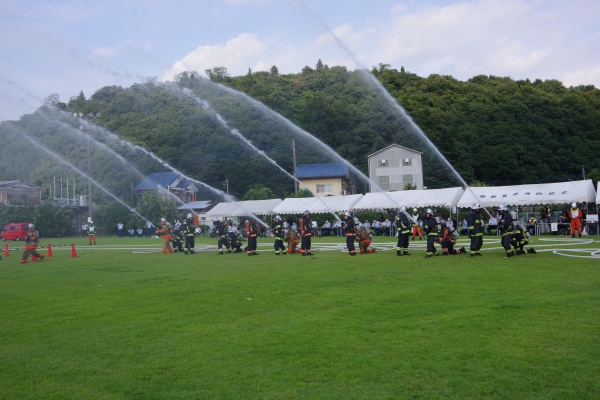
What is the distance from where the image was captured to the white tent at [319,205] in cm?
4117

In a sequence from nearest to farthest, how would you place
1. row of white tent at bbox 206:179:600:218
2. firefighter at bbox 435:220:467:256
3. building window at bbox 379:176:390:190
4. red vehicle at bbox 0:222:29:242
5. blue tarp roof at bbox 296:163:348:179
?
firefighter at bbox 435:220:467:256 → row of white tent at bbox 206:179:600:218 → red vehicle at bbox 0:222:29:242 → building window at bbox 379:176:390:190 → blue tarp roof at bbox 296:163:348:179

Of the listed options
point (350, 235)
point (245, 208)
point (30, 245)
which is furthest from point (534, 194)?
point (30, 245)

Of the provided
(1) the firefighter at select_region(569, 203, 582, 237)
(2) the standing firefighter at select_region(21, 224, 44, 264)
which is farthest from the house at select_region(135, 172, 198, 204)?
(1) the firefighter at select_region(569, 203, 582, 237)

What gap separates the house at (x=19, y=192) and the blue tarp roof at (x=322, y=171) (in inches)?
1413

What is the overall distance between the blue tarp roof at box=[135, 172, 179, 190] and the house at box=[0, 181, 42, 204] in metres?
13.8

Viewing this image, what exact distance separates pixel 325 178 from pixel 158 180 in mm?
23192

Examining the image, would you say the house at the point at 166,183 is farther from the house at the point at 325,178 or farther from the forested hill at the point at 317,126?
the house at the point at 325,178

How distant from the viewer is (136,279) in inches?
602

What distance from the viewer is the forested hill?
141 ft

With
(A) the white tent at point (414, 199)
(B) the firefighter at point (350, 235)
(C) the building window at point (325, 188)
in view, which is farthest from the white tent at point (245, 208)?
(B) the firefighter at point (350, 235)

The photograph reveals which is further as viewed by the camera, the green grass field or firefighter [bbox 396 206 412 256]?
firefighter [bbox 396 206 412 256]

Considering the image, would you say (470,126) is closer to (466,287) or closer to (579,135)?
(579,135)

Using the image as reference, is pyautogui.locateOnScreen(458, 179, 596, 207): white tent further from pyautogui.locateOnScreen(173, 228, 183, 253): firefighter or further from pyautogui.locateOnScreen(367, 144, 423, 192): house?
pyautogui.locateOnScreen(367, 144, 423, 192): house

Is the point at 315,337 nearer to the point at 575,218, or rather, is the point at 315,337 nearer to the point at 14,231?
the point at 575,218
